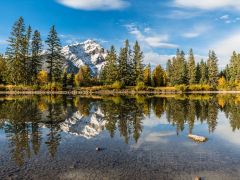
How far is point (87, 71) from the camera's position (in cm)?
10569

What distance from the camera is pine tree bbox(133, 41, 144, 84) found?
303 ft

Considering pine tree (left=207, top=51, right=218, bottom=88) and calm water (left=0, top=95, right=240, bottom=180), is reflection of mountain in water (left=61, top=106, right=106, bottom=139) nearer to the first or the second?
calm water (left=0, top=95, right=240, bottom=180)

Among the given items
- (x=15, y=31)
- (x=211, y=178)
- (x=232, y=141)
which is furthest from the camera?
(x=15, y=31)

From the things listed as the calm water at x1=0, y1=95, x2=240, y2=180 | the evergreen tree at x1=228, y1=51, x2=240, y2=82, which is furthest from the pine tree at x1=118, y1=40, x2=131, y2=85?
the calm water at x1=0, y1=95, x2=240, y2=180

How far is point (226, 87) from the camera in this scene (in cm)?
10794

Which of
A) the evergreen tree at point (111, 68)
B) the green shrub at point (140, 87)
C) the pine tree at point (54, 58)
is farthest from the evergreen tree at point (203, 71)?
the pine tree at point (54, 58)

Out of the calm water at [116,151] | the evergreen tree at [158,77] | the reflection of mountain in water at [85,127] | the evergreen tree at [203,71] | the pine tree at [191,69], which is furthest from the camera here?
the evergreen tree at [203,71]

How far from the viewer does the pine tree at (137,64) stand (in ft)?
303

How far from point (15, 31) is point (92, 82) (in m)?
36.8

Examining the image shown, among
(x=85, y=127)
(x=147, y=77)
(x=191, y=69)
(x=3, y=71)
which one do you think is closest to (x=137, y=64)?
(x=147, y=77)

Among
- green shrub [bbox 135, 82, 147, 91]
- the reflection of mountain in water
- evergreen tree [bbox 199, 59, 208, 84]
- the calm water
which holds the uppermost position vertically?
evergreen tree [bbox 199, 59, 208, 84]

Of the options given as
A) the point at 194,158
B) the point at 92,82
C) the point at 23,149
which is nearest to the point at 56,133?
the point at 23,149

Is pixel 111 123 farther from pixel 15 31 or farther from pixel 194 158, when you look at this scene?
pixel 15 31

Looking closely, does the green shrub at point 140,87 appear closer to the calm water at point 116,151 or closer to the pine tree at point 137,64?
the pine tree at point 137,64
